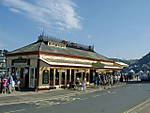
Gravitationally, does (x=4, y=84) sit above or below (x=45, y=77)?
below

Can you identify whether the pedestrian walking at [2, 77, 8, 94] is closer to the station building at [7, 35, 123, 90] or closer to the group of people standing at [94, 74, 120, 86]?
the station building at [7, 35, 123, 90]

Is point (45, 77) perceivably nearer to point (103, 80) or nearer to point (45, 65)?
point (45, 65)

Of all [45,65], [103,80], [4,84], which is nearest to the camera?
[4,84]

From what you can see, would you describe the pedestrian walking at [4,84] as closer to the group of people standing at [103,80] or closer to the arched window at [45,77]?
the arched window at [45,77]

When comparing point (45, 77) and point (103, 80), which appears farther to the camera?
point (103, 80)

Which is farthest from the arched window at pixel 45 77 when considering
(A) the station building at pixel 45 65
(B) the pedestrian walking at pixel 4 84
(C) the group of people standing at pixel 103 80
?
(C) the group of people standing at pixel 103 80

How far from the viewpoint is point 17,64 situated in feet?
91.6

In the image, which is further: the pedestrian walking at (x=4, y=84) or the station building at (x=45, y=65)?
the station building at (x=45, y=65)

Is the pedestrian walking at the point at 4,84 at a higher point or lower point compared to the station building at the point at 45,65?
lower

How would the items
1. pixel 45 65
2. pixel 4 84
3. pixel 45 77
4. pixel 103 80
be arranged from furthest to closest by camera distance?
pixel 103 80
pixel 45 77
pixel 45 65
pixel 4 84

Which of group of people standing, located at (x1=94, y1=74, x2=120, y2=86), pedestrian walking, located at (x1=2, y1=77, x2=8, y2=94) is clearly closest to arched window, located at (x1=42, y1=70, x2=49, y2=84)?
pedestrian walking, located at (x1=2, y1=77, x2=8, y2=94)

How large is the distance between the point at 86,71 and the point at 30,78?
9416mm

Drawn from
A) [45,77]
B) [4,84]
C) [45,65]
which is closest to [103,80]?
[45,77]

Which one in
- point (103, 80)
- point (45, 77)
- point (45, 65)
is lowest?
point (103, 80)
